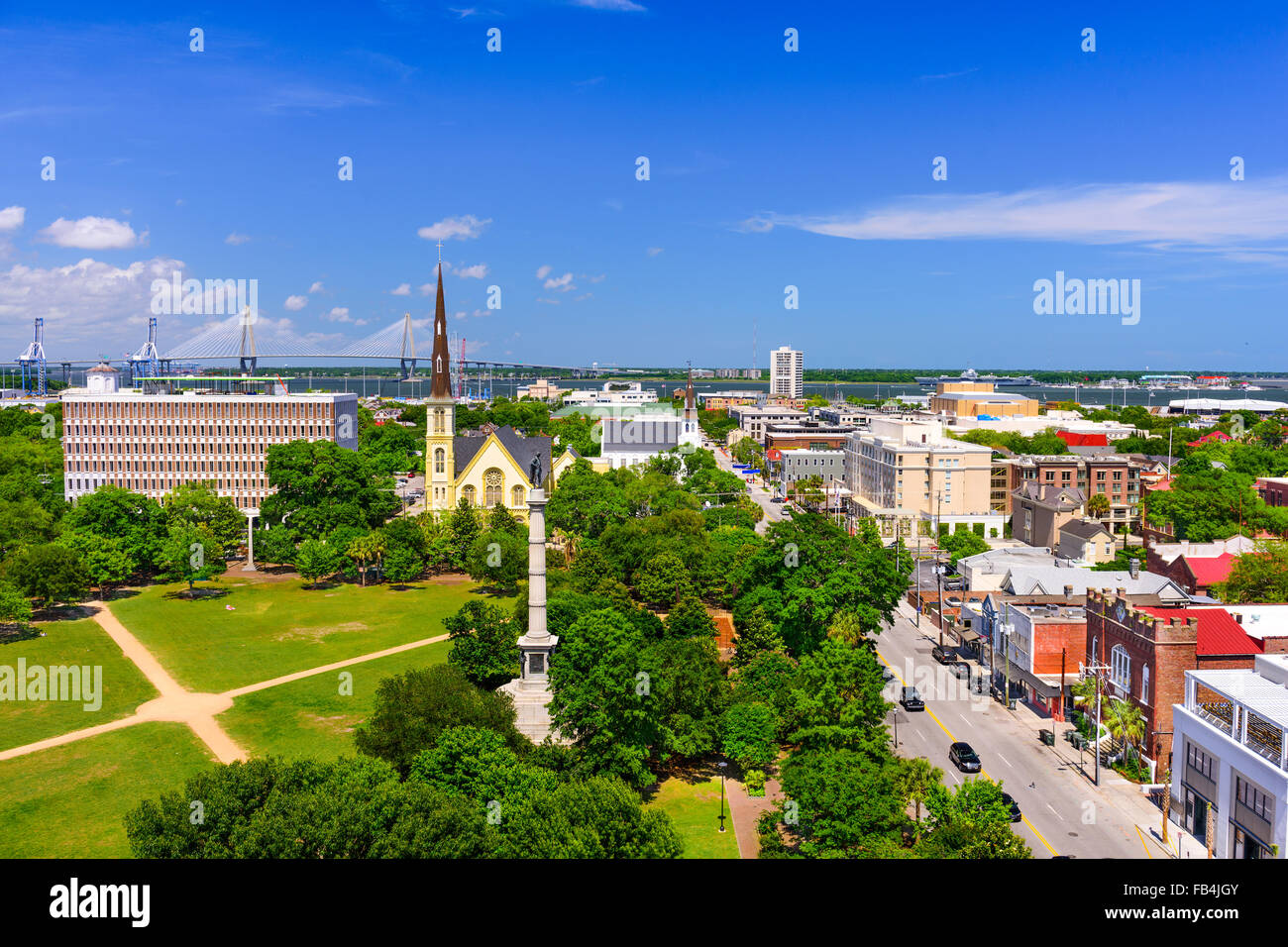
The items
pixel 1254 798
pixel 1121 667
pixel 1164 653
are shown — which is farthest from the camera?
pixel 1121 667

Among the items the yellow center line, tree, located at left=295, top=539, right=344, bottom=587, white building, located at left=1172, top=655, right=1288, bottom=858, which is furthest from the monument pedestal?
tree, located at left=295, top=539, right=344, bottom=587

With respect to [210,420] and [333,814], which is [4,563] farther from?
[333,814]

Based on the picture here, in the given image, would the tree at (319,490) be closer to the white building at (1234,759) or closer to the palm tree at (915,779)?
the palm tree at (915,779)

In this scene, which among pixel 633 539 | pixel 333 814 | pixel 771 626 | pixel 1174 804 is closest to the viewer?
pixel 333 814

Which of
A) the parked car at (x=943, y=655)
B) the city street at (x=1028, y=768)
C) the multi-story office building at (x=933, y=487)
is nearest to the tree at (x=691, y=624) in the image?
the city street at (x=1028, y=768)

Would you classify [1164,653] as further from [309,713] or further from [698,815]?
[309,713]

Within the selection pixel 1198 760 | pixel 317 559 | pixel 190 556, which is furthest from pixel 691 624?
pixel 190 556
